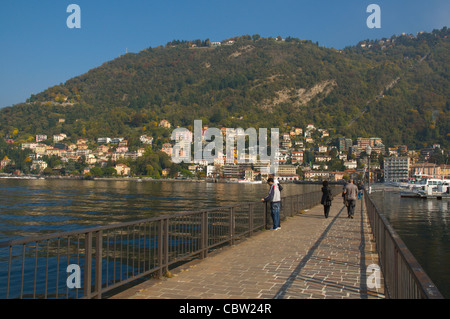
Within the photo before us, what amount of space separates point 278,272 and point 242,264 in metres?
0.93

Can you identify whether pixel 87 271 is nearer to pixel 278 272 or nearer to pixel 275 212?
pixel 278 272

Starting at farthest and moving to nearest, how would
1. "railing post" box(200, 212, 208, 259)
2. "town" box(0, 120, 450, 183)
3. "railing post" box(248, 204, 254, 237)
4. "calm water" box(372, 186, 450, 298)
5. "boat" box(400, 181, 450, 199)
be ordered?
"town" box(0, 120, 450, 183) < "boat" box(400, 181, 450, 199) < "railing post" box(248, 204, 254, 237) < "calm water" box(372, 186, 450, 298) < "railing post" box(200, 212, 208, 259)

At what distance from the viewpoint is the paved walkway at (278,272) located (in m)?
5.66

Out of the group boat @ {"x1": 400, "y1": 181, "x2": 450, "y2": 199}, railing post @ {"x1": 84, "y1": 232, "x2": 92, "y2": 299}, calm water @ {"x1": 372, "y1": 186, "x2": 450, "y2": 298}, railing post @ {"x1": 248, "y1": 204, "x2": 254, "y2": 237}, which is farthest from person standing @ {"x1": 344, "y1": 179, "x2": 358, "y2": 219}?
boat @ {"x1": 400, "y1": 181, "x2": 450, "y2": 199}

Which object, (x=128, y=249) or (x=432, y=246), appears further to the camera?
(x=432, y=246)

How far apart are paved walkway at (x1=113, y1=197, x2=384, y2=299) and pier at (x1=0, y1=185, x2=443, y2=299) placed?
14mm

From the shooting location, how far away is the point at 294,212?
17984 millimetres

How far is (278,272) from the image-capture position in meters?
6.90

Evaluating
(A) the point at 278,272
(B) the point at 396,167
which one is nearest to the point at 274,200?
(A) the point at 278,272

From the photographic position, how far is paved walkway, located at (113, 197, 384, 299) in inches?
223

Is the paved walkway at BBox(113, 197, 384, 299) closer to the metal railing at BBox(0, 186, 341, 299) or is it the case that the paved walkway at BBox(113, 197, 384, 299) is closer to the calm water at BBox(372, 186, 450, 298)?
the metal railing at BBox(0, 186, 341, 299)
